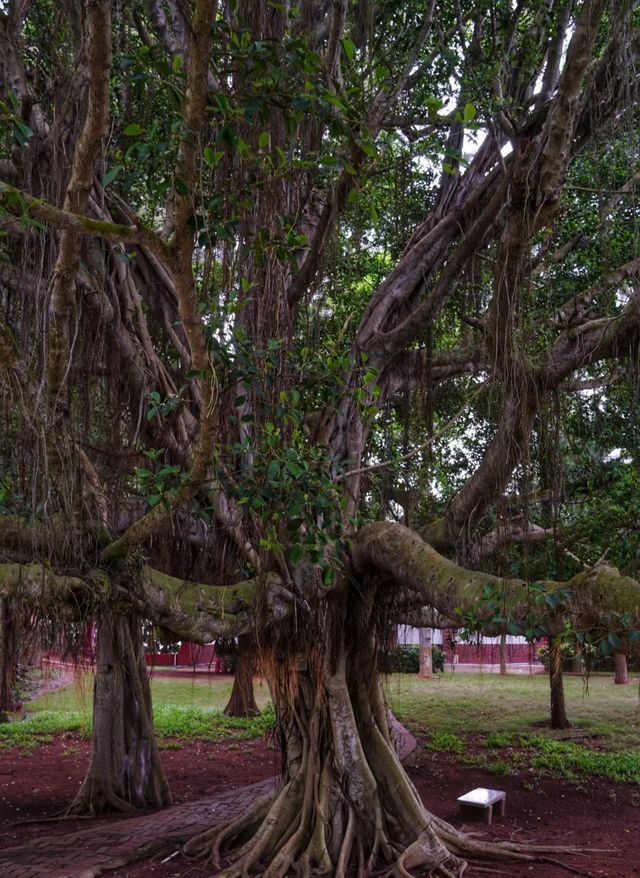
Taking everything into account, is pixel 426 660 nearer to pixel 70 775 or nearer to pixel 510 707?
pixel 510 707

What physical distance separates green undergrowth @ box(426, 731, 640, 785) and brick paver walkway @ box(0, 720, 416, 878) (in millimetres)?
3495

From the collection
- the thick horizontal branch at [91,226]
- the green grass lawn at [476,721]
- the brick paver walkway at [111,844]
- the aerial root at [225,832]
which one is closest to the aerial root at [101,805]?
the brick paver walkway at [111,844]

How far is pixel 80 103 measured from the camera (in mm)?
4602

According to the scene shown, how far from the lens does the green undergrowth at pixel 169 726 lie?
37.6ft

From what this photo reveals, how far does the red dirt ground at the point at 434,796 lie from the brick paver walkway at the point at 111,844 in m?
0.18

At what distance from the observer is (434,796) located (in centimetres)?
801

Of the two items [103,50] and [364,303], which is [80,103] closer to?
[103,50]

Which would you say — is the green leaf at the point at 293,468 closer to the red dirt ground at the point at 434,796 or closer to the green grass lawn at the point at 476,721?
the red dirt ground at the point at 434,796

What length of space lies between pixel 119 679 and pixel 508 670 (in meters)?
16.4

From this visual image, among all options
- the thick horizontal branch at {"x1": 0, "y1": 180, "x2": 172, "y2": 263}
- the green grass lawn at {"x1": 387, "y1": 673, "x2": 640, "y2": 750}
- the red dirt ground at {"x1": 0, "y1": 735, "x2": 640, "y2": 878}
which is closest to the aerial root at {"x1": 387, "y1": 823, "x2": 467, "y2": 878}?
the red dirt ground at {"x1": 0, "y1": 735, "x2": 640, "y2": 878}

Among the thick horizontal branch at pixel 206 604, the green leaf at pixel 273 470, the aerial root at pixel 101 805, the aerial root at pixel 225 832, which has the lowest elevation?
the aerial root at pixel 101 805

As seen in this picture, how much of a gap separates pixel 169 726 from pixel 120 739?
4.87 meters

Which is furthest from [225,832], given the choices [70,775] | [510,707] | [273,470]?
[510,707]

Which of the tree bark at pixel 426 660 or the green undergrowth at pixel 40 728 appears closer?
the green undergrowth at pixel 40 728
